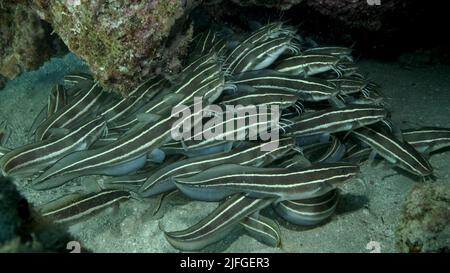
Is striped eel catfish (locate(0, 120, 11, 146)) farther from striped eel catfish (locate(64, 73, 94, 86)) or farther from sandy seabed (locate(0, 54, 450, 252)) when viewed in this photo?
striped eel catfish (locate(64, 73, 94, 86))

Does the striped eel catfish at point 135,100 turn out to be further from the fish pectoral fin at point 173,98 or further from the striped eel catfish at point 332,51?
the striped eel catfish at point 332,51

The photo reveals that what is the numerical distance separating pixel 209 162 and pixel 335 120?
5.90 ft

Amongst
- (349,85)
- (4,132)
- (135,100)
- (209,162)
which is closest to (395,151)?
(349,85)

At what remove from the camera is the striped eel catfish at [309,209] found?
435 cm

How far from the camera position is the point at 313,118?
5043 mm

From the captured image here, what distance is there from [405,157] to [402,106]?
5.91ft

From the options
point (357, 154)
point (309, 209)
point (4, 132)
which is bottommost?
point (357, 154)

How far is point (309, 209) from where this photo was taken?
4.34m

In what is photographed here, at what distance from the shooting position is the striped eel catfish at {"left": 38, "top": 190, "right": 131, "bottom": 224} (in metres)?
4.56

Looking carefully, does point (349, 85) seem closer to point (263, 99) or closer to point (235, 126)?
point (263, 99)

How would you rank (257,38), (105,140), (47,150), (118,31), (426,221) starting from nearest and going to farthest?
(426,221), (118,31), (47,150), (105,140), (257,38)

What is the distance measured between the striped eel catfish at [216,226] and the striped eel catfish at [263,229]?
3.9 inches

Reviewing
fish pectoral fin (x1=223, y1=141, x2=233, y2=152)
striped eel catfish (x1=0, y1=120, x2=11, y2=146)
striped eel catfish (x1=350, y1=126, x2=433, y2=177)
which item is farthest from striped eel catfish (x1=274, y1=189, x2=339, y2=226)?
striped eel catfish (x1=0, y1=120, x2=11, y2=146)
